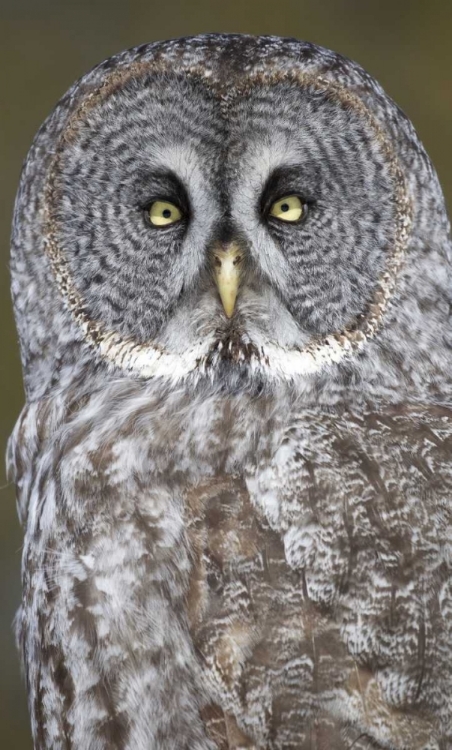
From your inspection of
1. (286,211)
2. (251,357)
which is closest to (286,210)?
(286,211)

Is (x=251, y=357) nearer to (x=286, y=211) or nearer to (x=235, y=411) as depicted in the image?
(x=235, y=411)

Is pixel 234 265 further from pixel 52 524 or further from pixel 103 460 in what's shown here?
pixel 52 524

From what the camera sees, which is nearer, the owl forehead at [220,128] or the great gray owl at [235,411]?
the great gray owl at [235,411]

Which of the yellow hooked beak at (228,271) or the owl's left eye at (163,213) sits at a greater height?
the owl's left eye at (163,213)

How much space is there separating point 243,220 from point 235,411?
0.93 ft

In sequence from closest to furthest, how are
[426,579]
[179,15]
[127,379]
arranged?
[426,579]
[127,379]
[179,15]

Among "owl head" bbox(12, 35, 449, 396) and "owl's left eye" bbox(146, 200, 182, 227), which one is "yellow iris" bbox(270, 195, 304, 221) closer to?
"owl head" bbox(12, 35, 449, 396)

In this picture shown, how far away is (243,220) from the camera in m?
1.57

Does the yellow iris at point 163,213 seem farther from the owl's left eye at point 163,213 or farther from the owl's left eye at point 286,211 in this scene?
the owl's left eye at point 286,211

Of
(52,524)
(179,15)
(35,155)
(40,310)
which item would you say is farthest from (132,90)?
(179,15)

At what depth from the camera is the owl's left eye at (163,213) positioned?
1615mm

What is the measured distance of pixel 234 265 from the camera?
5.20ft

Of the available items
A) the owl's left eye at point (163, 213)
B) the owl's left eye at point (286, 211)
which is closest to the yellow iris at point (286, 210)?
the owl's left eye at point (286, 211)

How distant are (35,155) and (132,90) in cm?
23
